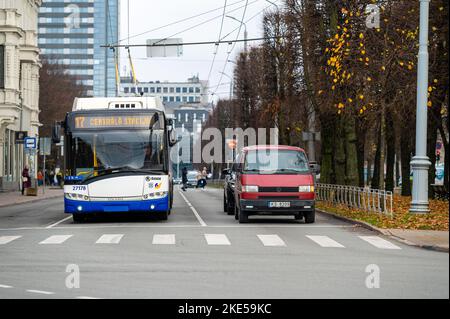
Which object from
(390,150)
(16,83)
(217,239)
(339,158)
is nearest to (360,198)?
(339,158)

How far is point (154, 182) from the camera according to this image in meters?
25.7

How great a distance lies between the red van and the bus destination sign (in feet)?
9.45

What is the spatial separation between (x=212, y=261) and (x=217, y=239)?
4727 mm

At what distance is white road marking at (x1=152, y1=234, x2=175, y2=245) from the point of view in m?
19.4

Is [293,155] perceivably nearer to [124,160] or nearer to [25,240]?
[124,160]

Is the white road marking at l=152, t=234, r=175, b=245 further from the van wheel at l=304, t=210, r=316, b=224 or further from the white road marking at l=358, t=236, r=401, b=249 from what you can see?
the van wheel at l=304, t=210, r=316, b=224

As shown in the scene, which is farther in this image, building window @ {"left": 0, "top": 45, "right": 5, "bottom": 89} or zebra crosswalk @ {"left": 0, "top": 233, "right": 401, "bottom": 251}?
building window @ {"left": 0, "top": 45, "right": 5, "bottom": 89}

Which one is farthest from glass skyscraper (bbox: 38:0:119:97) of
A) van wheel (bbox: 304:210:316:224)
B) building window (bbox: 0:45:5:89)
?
van wheel (bbox: 304:210:316:224)

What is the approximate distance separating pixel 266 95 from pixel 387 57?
2371 centimetres

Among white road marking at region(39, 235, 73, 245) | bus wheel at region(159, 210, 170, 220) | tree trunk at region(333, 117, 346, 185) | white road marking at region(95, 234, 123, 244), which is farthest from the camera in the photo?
tree trunk at region(333, 117, 346, 185)

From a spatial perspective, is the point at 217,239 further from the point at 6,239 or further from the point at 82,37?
the point at 82,37

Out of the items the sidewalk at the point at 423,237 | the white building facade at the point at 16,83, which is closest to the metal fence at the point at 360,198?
the sidewalk at the point at 423,237

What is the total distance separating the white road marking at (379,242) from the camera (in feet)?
61.7
